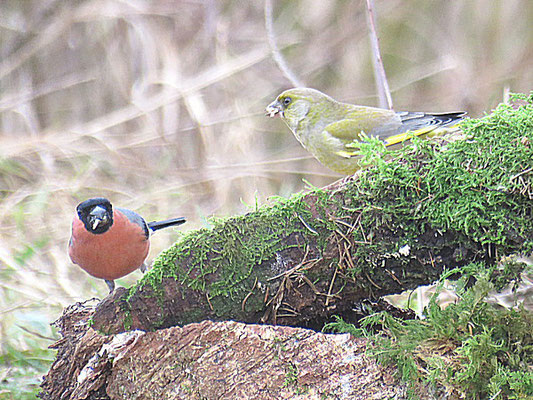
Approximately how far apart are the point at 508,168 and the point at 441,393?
0.78m

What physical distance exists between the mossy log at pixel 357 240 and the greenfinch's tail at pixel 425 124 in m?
0.72


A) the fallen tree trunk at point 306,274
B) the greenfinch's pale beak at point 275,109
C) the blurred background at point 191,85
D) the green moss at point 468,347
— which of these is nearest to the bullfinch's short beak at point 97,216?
the fallen tree trunk at point 306,274

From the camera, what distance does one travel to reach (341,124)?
125 inches

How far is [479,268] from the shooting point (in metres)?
2.03

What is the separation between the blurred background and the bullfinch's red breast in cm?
234

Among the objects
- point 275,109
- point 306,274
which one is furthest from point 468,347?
point 275,109

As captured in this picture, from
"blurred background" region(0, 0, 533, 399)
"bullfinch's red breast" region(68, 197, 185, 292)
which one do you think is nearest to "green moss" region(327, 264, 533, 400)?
"bullfinch's red breast" region(68, 197, 185, 292)

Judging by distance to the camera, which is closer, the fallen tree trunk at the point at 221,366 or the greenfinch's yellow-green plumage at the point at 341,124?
the fallen tree trunk at the point at 221,366

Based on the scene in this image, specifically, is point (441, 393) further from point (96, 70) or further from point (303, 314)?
point (96, 70)

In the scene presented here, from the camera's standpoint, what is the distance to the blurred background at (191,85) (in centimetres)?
607

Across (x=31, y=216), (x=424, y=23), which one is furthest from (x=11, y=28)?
(x=424, y=23)

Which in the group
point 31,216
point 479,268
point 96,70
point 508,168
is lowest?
point 31,216

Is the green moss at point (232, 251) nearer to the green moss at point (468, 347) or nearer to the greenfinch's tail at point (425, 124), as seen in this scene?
the green moss at point (468, 347)

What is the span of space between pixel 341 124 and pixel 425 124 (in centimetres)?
44
